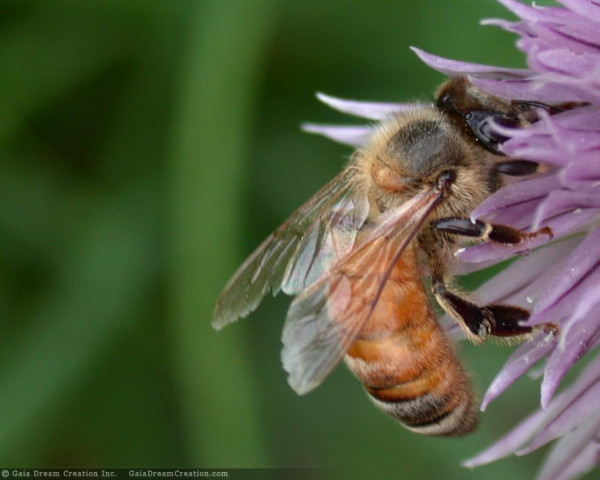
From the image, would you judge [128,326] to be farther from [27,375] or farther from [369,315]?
[369,315]

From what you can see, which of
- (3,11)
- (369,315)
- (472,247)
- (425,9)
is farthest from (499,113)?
(3,11)

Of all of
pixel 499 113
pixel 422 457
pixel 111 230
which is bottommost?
pixel 422 457

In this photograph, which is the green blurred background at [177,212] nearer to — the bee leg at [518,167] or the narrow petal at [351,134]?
the narrow petal at [351,134]

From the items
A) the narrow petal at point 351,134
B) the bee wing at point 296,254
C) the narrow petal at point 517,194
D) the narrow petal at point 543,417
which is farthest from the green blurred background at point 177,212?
the narrow petal at point 517,194

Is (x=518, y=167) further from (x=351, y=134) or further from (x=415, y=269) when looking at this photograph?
(x=351, y=134)

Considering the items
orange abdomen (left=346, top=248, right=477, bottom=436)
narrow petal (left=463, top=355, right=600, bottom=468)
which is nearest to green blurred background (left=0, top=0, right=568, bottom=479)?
narrow petal (left=463, top=355, right=600, bottom=468)

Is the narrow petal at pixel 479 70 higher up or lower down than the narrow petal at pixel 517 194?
higher up

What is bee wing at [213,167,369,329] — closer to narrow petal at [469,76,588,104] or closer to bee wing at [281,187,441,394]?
bee wing at [281,187,441,394]
